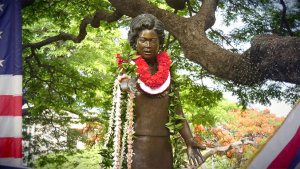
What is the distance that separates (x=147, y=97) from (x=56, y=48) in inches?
240

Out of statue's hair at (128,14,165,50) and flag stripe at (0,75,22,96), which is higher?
statue's hair at (128,14,165,50)

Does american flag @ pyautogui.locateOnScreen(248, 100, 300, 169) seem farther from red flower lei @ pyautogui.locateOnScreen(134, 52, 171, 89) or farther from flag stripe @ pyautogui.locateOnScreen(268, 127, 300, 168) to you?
red flower lei @ pyautogui.locateOnScreen(134, 52, 171, 89)

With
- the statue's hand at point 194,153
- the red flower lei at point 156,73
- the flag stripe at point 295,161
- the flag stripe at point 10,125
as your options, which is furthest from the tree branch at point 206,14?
→ the flag stripe at point 10,125

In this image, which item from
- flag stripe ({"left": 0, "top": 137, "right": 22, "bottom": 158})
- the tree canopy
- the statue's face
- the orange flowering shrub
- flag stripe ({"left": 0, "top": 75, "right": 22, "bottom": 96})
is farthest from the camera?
the orange flowering shrub

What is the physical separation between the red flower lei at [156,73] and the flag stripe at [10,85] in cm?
185

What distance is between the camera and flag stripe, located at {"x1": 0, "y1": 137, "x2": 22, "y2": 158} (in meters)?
3.42

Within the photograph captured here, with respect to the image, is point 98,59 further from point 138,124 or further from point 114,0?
point 138,124

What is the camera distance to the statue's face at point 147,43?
246 centimetres

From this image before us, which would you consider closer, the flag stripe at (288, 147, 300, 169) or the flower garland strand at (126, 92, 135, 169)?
the flag stripe at (288, 147, 300, 169)

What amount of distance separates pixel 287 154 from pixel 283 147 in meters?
0.05

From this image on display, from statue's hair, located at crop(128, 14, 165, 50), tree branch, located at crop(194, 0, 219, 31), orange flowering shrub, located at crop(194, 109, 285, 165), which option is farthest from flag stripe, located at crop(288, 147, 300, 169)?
orange flowering shrub, located at crop(194, 109, 285, 165)

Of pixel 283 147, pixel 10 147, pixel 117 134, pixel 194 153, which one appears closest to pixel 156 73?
pixel 117 134

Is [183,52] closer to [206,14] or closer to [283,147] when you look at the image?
[206,14]

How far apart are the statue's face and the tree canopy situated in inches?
10.1
